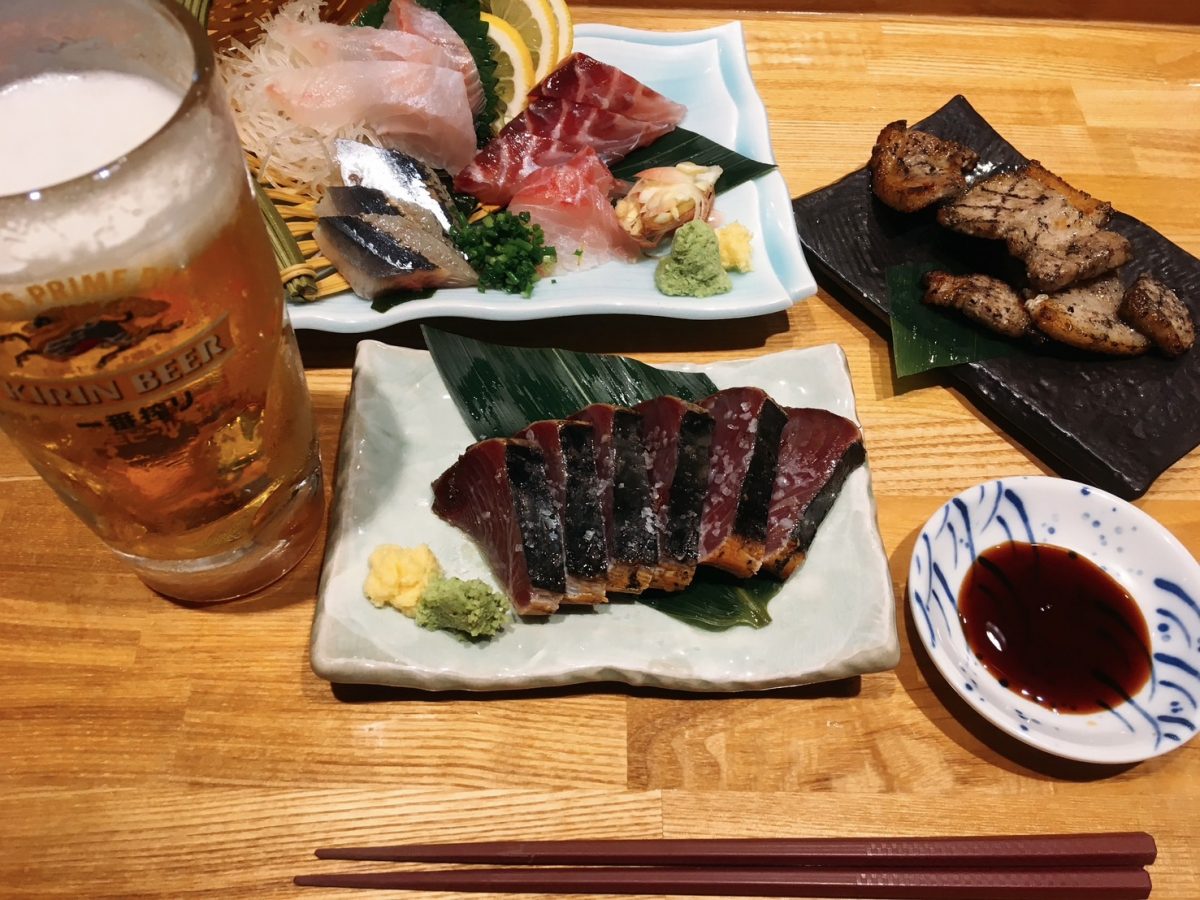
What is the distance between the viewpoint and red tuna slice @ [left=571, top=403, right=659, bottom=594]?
205cm

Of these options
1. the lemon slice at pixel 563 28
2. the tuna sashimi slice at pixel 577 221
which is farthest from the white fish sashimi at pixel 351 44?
the tuna sashimi slice at pixel 577 221

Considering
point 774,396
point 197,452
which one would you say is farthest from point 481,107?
point 197,452

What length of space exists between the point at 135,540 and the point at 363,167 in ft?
5.29

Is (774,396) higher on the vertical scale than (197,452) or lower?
lower

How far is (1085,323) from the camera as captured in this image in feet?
8.99

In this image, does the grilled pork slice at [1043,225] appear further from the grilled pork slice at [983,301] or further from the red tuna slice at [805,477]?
the red tuna slice at [805,477]

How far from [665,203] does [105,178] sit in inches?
75.7

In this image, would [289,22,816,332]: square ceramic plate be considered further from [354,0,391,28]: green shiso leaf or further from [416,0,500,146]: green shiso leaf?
[354,0,391,28]: green shiso leaf

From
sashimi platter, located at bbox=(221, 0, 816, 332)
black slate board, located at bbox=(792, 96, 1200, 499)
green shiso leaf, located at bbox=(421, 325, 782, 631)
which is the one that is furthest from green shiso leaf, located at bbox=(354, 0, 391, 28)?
black slate board, located at bbox=(792, 96, 1200, 499)

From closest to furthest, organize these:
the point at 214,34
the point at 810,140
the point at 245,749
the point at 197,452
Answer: the point at 197,452, the point at 245,749, the point at 214,34, the point at 810,140

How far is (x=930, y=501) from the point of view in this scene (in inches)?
98.7

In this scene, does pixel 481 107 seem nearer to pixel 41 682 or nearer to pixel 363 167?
pixel 363 167

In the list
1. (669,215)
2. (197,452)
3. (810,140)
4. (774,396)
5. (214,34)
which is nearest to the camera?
(197,452)

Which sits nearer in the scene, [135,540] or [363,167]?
[135,540]
